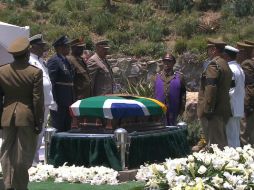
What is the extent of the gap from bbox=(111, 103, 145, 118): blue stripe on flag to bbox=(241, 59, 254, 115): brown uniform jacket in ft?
9.04

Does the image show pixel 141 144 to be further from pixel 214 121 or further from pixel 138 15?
pixel 138 15

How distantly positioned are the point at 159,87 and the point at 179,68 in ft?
27.4

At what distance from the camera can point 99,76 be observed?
11.4 meters

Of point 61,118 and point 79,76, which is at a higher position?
point 79,76

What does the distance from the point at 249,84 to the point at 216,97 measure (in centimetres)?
170

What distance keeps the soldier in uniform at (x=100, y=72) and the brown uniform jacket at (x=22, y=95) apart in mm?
3162

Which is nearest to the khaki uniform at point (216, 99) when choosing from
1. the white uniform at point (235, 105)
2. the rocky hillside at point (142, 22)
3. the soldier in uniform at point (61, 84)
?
the white uniform at point (235, 105)

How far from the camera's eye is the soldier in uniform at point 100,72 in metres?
11.4

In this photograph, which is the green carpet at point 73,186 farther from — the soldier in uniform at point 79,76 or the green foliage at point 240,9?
the green foliage at point 240,9

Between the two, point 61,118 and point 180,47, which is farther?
point 180,47

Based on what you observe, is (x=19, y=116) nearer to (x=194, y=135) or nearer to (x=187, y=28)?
(x=194, y=135)

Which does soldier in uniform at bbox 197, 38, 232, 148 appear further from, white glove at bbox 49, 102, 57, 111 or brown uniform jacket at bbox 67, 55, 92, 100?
white glove at bbox 49, 102, 57, 111

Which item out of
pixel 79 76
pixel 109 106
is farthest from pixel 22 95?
pixel 79 76

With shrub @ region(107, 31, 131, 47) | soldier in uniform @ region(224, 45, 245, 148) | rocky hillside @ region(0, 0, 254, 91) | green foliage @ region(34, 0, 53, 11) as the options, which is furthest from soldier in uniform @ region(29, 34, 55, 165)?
green foliage @ region(34, 0, 53, 11)
